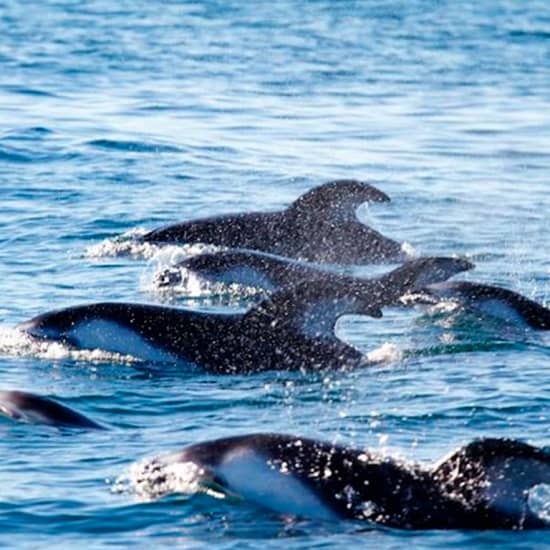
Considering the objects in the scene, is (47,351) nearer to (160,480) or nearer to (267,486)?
(160,480)

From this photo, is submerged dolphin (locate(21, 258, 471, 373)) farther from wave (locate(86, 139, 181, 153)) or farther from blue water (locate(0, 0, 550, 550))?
wave (locate(86, 139, 181, 153))

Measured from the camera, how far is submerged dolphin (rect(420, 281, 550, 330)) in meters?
16.9

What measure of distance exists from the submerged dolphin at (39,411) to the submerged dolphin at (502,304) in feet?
15.6

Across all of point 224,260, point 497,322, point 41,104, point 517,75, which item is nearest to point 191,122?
point 41,104

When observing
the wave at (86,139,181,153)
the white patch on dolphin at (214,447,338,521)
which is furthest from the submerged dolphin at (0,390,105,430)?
the wave at (86,139,181,153)

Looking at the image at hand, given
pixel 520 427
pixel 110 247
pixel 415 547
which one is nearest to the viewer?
pixel 415 547

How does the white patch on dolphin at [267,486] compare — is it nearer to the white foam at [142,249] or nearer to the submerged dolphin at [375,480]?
the submerged dolphin at [375,480]

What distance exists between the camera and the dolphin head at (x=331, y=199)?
21.2m

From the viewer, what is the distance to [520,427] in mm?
13656

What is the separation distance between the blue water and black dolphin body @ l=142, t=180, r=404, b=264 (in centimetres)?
94

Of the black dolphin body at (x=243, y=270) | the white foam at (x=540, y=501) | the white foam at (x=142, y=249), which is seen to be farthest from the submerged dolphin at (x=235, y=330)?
the white foam at (x=142, y=249)

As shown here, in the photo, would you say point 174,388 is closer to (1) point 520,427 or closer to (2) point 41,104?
(1) point 520,427

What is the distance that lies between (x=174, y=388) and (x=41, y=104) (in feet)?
74.4

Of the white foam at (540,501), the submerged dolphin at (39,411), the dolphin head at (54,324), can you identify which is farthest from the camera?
the dolphin head at (54,324)
